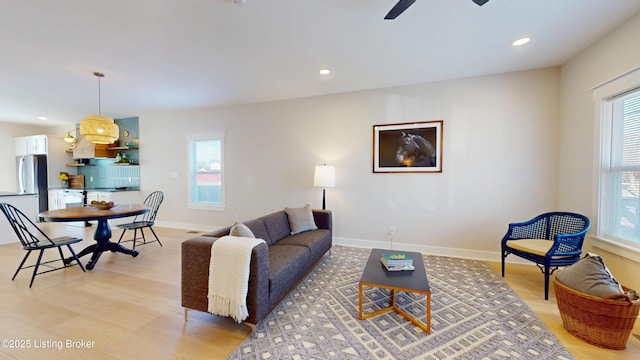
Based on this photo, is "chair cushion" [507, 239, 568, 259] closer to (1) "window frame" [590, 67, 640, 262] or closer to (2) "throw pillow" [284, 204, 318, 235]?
(1) "window frame" [590, 67, 640, 262]

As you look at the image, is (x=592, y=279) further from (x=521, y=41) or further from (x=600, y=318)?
(x=521, y=41)

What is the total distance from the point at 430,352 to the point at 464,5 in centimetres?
269

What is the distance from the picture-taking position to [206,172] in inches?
207

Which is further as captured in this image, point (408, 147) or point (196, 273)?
point (408, 147)

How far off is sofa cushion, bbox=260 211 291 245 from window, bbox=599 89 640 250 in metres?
3.52

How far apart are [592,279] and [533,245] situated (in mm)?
824

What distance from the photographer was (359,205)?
159 inches

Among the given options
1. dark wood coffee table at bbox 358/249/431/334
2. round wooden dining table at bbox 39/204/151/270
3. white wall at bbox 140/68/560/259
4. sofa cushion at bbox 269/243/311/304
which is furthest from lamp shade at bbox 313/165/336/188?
round wooden dining table at bbox 39/204/151/270

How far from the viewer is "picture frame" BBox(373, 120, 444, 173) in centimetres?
362

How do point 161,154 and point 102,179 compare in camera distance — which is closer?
point 161,154

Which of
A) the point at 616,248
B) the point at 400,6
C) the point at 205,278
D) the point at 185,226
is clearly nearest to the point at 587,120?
the point at 616,248

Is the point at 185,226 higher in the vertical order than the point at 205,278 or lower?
lower

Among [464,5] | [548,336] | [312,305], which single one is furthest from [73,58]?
[548,336]

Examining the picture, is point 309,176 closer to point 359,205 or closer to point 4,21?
point 359,205
